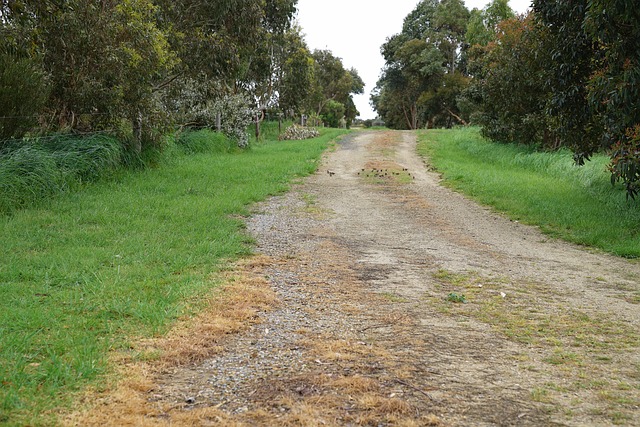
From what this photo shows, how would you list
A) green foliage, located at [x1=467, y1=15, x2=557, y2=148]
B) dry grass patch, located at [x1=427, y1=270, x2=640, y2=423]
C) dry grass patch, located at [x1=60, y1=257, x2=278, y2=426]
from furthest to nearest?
green foliage, located at [x1=467, y1=15, x2=557, y2=148] → dry grass patch, located at [x1=427, y1=270, x2=640, y2=423] → dry grass patch, located at [x1=60, y1=257, x2=278, y2=426]

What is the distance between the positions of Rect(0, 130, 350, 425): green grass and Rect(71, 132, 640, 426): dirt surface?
0.43 metres

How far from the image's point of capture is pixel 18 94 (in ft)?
31.2

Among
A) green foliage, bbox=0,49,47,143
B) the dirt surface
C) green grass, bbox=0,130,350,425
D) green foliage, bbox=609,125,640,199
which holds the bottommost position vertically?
the dirt surface

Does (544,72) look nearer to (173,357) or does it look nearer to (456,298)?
(456,298)

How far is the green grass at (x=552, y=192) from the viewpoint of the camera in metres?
8.32

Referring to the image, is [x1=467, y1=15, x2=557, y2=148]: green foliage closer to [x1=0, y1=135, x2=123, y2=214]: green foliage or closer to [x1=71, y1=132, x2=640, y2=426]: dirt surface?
[x1=71, y1=132, x2=640, y2=426]: dirt surface

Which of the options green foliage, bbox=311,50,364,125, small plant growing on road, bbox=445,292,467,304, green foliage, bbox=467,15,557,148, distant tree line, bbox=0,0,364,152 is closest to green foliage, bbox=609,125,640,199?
small plant growing on road, bbox=445,292,467,304

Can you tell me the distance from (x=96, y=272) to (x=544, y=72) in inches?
367

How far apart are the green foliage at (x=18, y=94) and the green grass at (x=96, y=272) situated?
1592 millimetres

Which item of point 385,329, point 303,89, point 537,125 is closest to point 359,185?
point 537,125

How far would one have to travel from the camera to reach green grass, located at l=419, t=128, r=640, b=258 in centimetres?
832

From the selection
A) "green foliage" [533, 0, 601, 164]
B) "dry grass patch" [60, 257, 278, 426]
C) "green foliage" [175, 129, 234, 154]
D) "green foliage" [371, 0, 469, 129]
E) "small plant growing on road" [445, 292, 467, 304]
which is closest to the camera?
"dry grass patch" [60, 257, 278, 426]

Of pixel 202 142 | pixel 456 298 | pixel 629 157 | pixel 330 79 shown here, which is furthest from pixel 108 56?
pixel 330 79

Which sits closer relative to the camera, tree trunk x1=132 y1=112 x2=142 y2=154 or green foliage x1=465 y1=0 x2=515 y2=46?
tree trunk x1=132 y1=112 x2=142 y2=154
